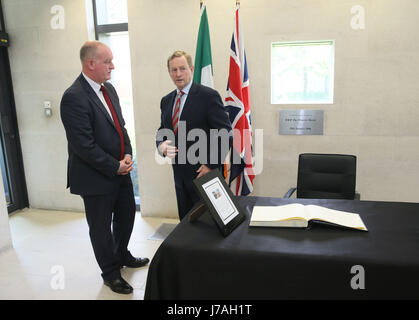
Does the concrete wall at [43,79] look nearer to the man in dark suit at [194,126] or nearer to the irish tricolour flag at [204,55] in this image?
the irish tricolour flag at [204,55]

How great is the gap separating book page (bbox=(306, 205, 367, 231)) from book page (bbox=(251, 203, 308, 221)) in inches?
1.9

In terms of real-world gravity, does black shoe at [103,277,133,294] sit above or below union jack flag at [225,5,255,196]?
below

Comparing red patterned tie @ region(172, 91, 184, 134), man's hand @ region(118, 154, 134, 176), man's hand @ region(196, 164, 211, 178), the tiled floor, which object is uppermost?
red patterned tie @ region(172, 91, 184, 134)

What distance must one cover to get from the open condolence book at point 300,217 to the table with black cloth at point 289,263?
0.03 metres

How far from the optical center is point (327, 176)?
2543mm

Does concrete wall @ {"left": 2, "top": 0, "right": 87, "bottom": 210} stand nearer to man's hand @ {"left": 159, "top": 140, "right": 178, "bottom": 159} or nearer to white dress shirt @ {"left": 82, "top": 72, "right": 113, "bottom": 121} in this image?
white dress shirt @ {"left": 82, "top": 72, "right": 113, "bottom": 121}

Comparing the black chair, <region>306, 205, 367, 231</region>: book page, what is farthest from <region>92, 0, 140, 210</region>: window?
<region>306, 205, 367, 231</region>: book page

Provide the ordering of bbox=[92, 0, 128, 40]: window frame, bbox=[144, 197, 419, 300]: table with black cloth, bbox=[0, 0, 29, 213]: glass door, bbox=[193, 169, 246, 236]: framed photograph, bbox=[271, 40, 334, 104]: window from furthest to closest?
bbox=[0, 0, 29, 213]: glass door < bbox=[92, 0, 128, 40]: window frame < bbox=[271, 40, 334, 104]: window < bbox=[193, 169, 246, 236]: framed photograph < bbox=[144, 197, 419, 300]: table with black cloth

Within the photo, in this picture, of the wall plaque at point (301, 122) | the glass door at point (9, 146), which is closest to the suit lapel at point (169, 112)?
the wall plaque at point (301, 122)

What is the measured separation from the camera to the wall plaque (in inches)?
127

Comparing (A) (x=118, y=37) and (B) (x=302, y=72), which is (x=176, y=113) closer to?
(B) (x=302, y=72)

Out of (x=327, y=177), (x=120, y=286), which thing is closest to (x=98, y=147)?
(x=120, y=286)

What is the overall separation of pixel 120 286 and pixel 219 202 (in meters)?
1.26

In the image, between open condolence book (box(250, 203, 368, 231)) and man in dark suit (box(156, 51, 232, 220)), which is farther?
man in dark suit (box(156, 51, 232, 220))
